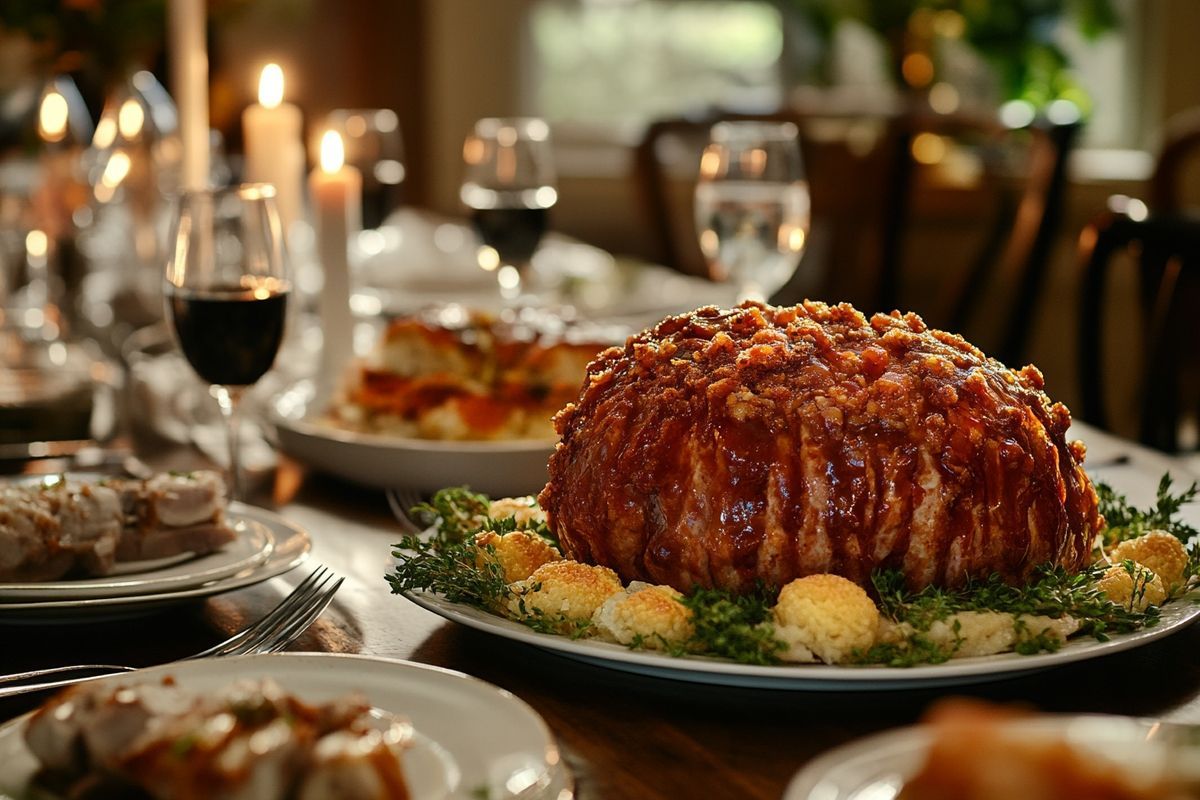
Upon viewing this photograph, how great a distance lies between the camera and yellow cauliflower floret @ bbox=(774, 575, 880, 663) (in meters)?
0.89

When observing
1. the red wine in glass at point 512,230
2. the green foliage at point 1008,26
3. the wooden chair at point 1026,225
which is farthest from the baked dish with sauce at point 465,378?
the green foliage at point 1008,26

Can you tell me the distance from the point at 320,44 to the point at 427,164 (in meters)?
0.74

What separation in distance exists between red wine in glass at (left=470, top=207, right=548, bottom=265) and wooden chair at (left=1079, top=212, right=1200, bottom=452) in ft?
3.07

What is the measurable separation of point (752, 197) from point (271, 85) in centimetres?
84

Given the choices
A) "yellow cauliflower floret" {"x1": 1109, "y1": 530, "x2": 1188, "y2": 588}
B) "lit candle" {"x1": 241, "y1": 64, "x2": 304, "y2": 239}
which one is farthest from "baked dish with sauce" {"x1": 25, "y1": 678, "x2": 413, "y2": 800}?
"lit candle" {"x1": 241, "y1": 64, "x2": 304, "y2": 239}

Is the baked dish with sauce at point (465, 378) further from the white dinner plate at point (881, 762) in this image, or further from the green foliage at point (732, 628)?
the white dinner plate at point (881, 762)

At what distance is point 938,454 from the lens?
0.99 m

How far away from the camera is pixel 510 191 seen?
2609 millimetres

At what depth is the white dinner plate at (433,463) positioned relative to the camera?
1.51 metres

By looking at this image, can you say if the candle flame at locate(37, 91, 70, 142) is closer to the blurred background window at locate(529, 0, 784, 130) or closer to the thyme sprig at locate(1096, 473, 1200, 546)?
the thyme sprig at locate(1096, 473, 1200, 546)

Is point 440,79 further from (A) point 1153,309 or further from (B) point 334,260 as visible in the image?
(B) point 334,260

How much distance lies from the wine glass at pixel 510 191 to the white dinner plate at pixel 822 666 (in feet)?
5.59

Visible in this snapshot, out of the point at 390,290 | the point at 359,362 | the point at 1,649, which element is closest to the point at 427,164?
the point at 390,290

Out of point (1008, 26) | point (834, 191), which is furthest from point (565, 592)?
point (1008, 26)
